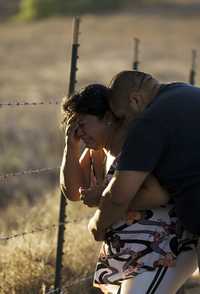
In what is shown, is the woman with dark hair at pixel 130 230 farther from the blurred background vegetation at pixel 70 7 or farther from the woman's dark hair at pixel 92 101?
the blurred background vegetation at pixel 70 7

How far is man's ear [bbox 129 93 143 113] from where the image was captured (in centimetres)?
418

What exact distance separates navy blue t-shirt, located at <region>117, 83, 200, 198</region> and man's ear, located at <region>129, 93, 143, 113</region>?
0.07 metres

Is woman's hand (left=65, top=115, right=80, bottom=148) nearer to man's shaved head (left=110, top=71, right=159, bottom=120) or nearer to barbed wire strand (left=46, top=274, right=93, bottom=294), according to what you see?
man's shaved head (left=110, top=71, right=159, bottom=120)

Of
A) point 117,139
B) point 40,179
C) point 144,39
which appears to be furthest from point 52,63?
point 117,139

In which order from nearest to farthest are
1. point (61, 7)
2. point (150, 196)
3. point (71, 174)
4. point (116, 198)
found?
point (116, 198) → point (150, 196) → point (71, 174) → point (61, 7)

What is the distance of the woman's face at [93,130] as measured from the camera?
428 cm

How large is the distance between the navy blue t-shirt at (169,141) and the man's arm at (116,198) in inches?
1.7

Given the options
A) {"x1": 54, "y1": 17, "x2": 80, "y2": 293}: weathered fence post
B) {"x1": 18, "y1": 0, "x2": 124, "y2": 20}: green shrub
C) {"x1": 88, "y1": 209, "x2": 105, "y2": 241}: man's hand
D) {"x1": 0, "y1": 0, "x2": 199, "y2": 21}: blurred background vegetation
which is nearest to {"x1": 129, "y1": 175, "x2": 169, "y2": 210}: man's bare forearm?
{"x1": 88, "y1": 209, "x2": 105, "y2": 241}: man's hand

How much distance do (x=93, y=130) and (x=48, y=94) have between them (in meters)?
18.1

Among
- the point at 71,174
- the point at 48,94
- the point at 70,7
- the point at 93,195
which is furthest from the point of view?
the point at 70,7

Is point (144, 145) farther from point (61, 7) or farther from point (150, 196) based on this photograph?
point (61, 7)

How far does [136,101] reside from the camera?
4188mm

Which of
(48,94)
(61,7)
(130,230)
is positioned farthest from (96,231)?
(61,7)

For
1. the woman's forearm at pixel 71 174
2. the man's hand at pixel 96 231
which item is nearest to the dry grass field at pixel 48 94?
the woman's forearm at pixel 71 174
